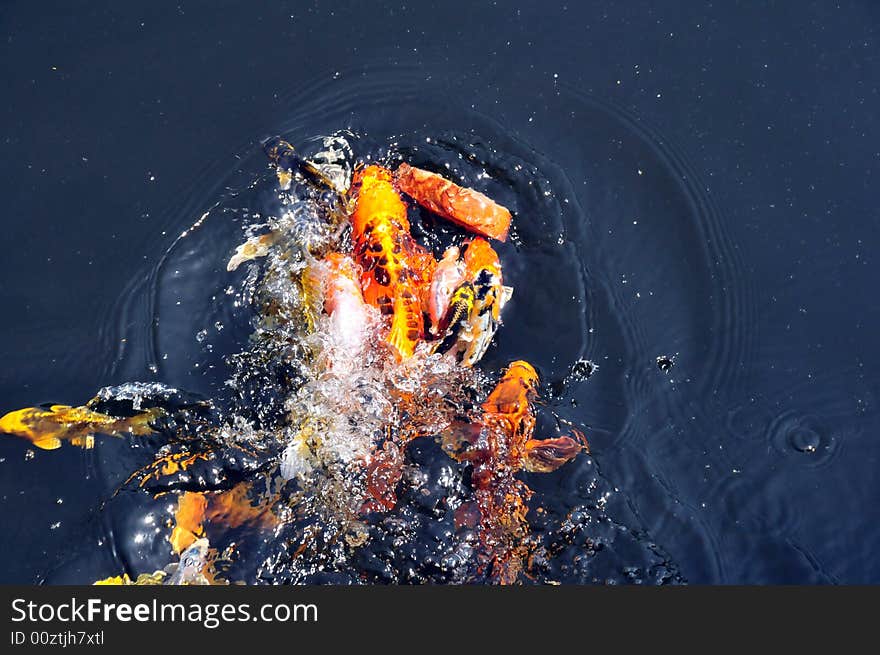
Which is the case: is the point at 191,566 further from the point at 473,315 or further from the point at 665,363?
the point at 665,363

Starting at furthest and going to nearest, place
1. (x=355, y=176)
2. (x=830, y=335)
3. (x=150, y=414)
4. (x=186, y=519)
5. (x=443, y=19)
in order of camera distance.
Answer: (x=443, y=19), (x=355, y=176), (x=830, y=335), (x=150, y=414), (x=186, y=519)

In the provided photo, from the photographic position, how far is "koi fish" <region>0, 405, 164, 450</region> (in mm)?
5863

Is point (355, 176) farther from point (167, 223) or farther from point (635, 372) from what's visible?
point (635, 372)

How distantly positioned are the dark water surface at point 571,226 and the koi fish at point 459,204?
28 cm

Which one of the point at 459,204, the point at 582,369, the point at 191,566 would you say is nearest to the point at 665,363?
the point at 582,369

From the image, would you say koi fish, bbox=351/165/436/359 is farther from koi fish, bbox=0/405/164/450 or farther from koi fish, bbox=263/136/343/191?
koi fish, bbox=0/405/164/450

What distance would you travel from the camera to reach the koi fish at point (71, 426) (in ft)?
19.2

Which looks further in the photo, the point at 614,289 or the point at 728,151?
the point at 728,151

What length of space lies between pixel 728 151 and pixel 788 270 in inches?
45.0

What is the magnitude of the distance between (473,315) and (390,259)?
781 mm

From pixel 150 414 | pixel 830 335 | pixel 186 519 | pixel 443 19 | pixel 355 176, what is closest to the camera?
pixel 186 519

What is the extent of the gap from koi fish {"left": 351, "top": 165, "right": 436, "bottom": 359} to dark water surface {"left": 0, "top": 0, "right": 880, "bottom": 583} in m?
0.60

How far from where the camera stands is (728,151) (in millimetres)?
6930

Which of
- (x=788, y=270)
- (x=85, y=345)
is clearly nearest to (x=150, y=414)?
(x=85, y=345)
